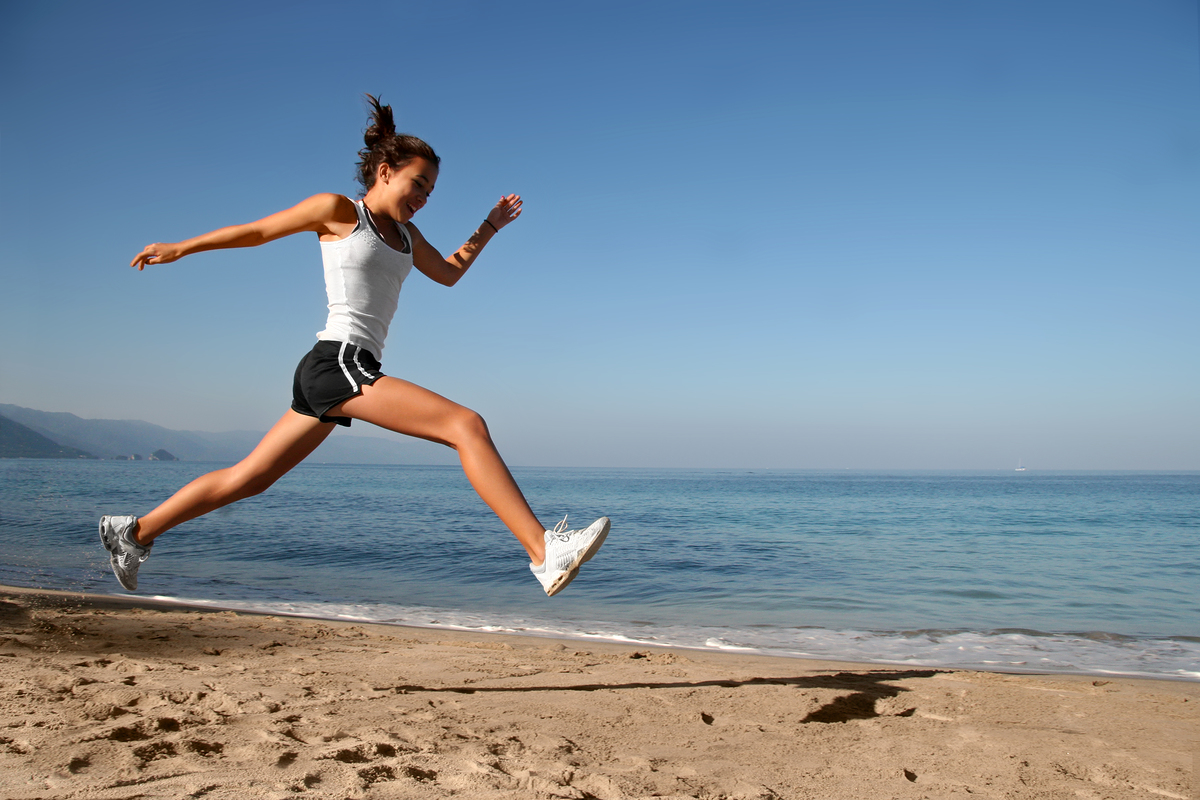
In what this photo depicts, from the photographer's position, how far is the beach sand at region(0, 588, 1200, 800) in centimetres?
200

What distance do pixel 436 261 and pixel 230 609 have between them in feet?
15.9

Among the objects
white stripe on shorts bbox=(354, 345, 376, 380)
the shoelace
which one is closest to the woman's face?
white stripe on shorts bbox=(354, 345, 376, 380)

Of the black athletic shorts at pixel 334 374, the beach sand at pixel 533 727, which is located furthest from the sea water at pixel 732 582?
the black athletic shorts at pixel 334 374

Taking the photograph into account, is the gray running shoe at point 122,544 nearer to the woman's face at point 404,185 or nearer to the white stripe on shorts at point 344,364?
the white stripe on shorts at point 344,364

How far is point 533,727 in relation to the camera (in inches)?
101

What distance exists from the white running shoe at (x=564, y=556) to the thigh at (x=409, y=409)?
20.5 inches

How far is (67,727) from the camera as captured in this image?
2266 millimetres

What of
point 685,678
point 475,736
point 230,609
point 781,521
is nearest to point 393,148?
point 475,736

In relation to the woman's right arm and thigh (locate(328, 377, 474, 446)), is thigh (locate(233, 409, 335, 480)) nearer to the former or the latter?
thigh (locate(328, 377, 474, 446))

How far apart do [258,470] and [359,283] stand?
2.93 feet

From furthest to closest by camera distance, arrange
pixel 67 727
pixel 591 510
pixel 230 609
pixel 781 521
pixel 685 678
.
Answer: pixel 591 510 < pixel 781 521 < pixel 230 609 < pixel 685 678 < pixel 67 727

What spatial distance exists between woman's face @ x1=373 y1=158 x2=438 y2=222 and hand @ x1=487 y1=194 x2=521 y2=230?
655mm

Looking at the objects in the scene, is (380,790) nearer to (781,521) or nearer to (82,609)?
(82,609)

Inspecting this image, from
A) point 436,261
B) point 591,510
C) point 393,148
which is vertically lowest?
point 591,510
